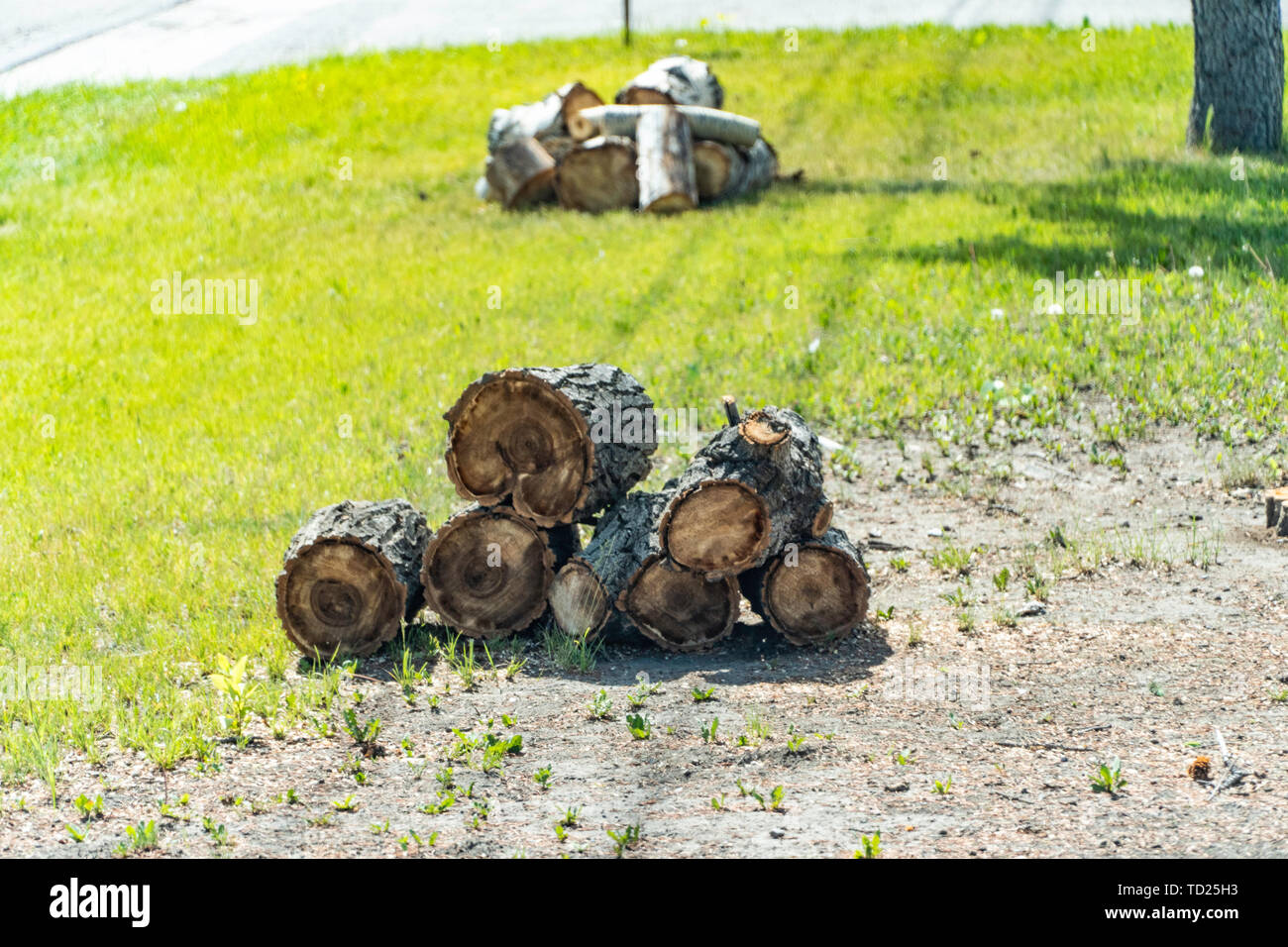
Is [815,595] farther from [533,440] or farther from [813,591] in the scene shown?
[533,440]

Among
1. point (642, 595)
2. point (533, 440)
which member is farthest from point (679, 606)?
point (533, 440)

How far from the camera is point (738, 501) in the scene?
6566 millimetres

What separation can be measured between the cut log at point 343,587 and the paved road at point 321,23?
18116 mm

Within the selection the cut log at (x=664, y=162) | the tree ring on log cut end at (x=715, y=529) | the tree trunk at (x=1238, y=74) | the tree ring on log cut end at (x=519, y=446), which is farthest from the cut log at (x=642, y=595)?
the tree trunk at (x=1238, y=74)

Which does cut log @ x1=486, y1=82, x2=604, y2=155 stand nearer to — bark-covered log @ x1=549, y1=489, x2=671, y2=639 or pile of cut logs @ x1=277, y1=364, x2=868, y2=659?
pile of cut logs @ x1=277, y1=364, x2=868, y2=659

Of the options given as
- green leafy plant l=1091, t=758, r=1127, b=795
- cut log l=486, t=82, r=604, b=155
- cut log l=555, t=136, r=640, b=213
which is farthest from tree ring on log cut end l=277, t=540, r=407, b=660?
cut log l=486, t=82, r=604, b=155

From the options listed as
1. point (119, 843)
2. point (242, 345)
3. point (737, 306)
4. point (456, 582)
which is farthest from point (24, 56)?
point (119, 843)

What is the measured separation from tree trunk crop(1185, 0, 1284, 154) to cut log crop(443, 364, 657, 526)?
10.6 metres

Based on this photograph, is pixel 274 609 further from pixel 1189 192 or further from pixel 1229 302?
pixel 1189 192

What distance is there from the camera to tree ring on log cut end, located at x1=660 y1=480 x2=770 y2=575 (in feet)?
21.5

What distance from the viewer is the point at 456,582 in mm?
6957

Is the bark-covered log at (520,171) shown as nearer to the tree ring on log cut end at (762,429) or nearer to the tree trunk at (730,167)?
the tree trunk at (730,167)

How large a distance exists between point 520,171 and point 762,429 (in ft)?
35.5

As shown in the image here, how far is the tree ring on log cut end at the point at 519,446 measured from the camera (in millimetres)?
6754
